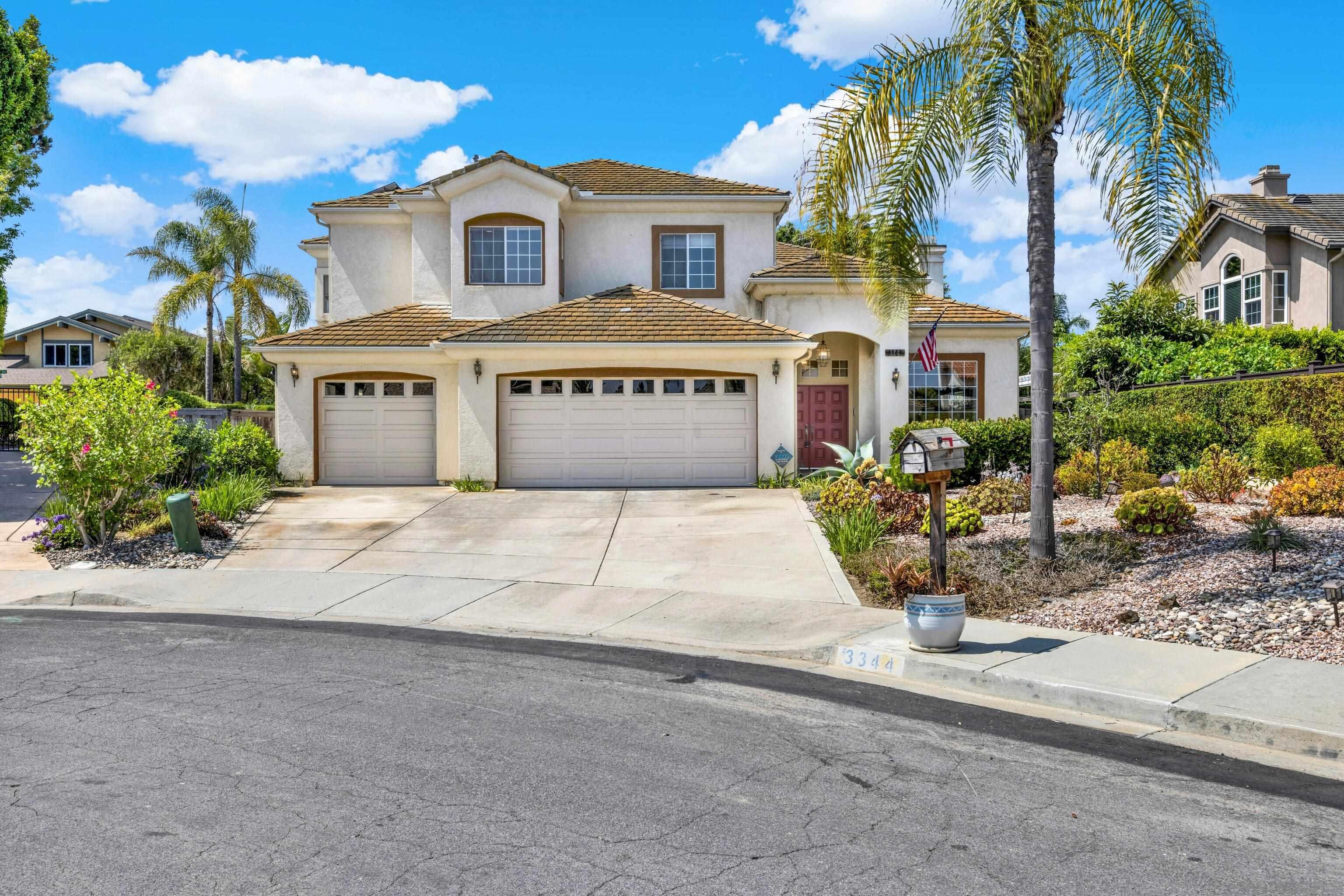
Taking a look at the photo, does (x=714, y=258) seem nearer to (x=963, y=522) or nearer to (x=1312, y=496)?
(x=963, y=522)

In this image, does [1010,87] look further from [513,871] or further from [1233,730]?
[513,871]

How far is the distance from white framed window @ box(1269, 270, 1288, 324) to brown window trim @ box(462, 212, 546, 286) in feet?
69.5

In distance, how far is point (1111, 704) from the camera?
259 inches

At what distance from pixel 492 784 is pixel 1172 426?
1583 cm

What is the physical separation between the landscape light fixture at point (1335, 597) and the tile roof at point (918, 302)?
14.3 meters

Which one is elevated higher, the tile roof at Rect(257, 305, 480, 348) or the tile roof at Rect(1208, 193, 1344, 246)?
the tile roof at Rect(1208, 193, 1344, 246)

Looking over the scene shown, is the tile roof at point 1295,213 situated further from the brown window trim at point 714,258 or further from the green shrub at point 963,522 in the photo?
the green shrub at point 963,522

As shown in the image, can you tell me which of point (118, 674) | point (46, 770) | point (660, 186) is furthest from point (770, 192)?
point (46, 770)

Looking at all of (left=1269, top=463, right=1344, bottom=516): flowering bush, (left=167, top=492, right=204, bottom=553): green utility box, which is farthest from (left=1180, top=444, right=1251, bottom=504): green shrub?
(left=167, top=492, right=204, bottom=553): green utility box

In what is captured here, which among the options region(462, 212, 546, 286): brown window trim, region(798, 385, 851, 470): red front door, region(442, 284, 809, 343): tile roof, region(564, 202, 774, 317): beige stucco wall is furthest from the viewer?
region(798, 385, 851, 470): red front door

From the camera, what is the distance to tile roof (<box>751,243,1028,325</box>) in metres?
22.0

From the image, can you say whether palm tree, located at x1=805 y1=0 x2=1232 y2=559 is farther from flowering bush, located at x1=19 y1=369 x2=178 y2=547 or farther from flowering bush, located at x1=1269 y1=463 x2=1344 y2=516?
flowering bush, located at x1=19 y1=369 x2=178 y2=547

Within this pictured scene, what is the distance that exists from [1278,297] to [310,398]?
87.5ft

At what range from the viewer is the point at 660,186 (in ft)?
76.5
